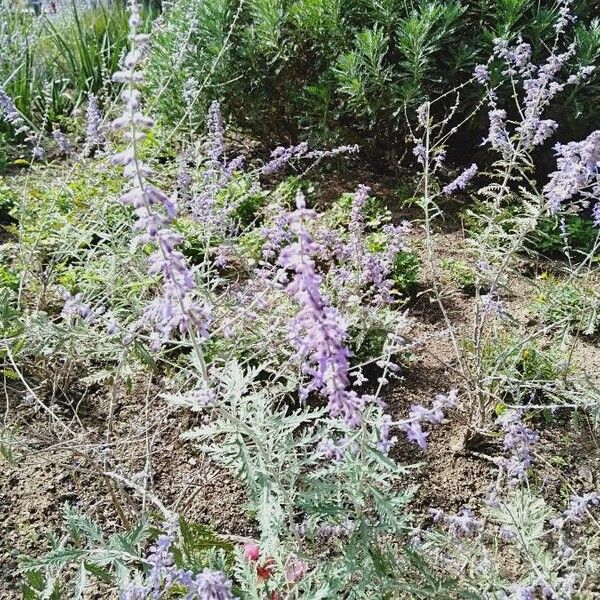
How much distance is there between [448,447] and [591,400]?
643mm

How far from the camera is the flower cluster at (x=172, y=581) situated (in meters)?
1.64

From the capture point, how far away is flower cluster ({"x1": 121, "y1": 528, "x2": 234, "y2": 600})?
5.39 ft

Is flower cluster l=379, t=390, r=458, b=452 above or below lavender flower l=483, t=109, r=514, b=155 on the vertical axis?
below

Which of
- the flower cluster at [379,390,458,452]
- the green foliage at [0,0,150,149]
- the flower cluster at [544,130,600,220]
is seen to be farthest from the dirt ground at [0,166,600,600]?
→ the green foliage at [0,0,150,149]

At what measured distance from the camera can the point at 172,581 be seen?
75.9 inches

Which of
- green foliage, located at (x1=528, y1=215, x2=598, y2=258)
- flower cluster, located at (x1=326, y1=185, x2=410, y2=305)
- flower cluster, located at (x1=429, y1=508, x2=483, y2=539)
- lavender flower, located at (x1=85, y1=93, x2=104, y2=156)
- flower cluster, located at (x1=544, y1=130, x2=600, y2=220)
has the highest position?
lavender flower, located at (x1=85, y1=93, x2=104, y2=156)

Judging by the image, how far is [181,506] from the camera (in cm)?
277

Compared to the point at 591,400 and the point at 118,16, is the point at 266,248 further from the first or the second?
the point at 118,16

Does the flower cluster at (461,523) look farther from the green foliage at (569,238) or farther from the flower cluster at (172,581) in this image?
the green foliage at (569,238)

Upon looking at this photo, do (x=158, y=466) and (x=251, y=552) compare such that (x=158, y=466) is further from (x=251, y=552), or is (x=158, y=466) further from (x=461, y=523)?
(x=461, y=523)

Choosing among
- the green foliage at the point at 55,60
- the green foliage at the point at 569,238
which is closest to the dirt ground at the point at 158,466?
the green foliage at the point at 569,238

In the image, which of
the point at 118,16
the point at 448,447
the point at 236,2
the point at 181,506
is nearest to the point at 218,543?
the point at 181,506

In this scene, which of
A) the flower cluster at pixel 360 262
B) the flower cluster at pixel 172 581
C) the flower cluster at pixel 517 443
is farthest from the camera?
the flower cluster at pixel 360 262

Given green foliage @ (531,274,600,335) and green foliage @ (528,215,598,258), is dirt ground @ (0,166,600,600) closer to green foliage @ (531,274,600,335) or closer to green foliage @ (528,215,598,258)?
green foliage @ (531,274,600,335)
